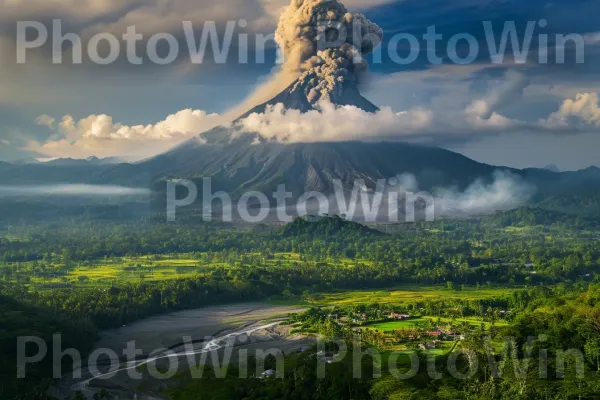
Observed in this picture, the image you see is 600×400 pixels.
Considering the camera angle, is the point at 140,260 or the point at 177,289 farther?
the point at 140,260

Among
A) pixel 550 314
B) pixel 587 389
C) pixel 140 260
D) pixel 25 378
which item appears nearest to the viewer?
pixel 587 389

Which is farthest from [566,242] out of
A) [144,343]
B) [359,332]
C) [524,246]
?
[144,343]

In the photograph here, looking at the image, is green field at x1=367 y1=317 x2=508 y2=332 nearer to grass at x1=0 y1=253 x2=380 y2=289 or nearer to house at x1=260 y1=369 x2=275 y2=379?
house at x1=260 y1=369 x2=275 y2=379

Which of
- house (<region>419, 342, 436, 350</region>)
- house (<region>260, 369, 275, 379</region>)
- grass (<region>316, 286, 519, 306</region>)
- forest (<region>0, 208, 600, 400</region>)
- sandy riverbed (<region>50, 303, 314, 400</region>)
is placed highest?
forest (<region>0, 208, 600, 400</region>)

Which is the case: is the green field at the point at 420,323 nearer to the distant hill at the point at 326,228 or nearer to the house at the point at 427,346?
the house at the point at 427,346

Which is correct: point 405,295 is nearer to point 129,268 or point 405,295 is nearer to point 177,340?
point 177,340

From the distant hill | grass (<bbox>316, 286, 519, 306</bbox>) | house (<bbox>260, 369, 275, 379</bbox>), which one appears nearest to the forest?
the distant hill

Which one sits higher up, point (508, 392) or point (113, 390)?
point (508, 392)

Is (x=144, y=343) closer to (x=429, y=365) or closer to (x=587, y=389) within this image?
(x=429, y=365)
